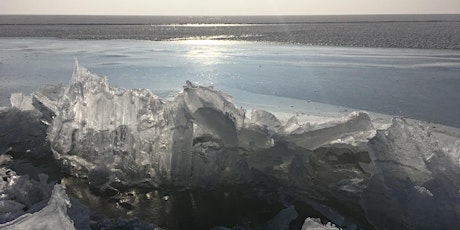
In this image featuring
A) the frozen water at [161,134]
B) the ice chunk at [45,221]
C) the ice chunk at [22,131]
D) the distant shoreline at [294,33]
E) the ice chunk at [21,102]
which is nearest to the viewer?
the ice chunk at [45,221]

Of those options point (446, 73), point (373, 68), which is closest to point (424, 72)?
point (446, 73)

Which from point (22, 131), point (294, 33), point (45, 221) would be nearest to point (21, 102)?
point (22, 131)

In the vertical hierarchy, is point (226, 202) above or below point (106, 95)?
below

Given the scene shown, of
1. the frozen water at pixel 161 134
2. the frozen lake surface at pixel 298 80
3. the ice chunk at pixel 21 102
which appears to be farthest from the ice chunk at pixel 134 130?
the frozen lake surface at pixel 298 80

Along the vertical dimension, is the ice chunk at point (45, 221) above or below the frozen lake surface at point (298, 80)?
above

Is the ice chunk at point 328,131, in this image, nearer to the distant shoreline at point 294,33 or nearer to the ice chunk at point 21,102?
the ice chunk at point 21,102

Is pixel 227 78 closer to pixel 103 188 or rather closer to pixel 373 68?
pixel 373 68

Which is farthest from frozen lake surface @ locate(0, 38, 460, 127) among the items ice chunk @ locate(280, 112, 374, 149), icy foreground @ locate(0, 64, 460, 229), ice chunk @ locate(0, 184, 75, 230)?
ice chunk @ locate(0, 184, 75, 230)

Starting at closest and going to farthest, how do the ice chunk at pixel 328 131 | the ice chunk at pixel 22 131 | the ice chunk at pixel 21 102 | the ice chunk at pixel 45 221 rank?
1. the ice chunk at pixel 45 221
2. the ice chunk at pixel 328 131
3. the ice chunk at pixel 22 131
4. the ice chunk at pixel 21 102
